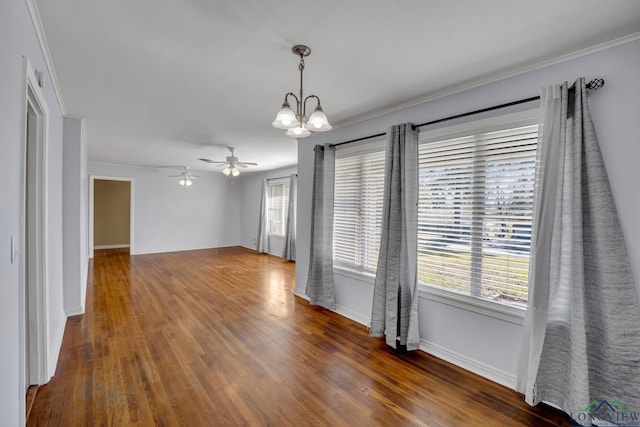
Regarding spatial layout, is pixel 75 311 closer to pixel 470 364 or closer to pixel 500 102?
pixel 470 364

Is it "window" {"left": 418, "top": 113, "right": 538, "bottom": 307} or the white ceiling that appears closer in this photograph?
the white ceiling

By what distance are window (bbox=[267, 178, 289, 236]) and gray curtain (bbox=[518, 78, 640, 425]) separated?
6218mm

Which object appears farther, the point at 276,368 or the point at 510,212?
the point at 276,368

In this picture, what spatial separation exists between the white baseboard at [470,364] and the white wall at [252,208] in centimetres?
569

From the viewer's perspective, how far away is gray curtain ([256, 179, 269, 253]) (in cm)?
840

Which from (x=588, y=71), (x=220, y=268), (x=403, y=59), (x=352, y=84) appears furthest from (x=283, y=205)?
(x=588, y=71)

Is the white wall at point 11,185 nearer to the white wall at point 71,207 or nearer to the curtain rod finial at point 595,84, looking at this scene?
the white wall at point 71,207

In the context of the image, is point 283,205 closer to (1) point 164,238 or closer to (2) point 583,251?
(1) point 164,238

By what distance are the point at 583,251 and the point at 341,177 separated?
2532 millimetres

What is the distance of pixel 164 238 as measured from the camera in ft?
27.1

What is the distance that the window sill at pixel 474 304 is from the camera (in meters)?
2.26

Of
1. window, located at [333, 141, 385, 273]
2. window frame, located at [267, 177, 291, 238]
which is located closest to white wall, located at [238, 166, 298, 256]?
window frame, located at [267, 177, 291, 238]

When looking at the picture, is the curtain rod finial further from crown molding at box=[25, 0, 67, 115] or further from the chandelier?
crown molding at box=[25, 0, 67, 115]

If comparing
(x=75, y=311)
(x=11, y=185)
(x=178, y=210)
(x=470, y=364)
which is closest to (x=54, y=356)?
(x=75, y=311)
